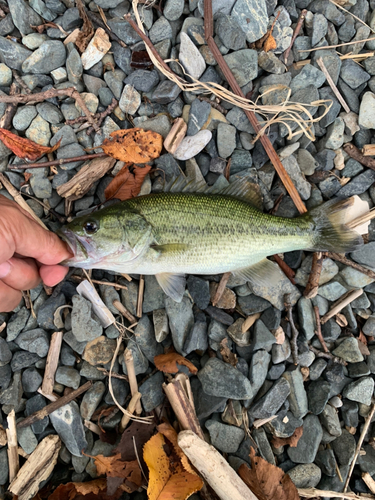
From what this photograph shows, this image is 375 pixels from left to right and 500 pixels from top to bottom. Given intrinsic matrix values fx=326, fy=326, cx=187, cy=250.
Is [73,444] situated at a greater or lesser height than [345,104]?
lesser

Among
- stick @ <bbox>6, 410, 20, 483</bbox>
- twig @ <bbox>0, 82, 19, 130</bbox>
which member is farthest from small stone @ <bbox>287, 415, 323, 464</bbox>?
twig @ <bbox>0, 82, 19, 130</bbox>

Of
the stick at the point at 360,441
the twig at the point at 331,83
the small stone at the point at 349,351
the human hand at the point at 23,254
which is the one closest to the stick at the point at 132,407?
the human hand at the point at 23,254

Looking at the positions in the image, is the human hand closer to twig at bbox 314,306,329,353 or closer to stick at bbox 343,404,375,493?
twig at bbox 314,306,329,353

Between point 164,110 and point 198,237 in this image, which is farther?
point 164,110

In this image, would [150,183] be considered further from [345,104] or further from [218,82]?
[345,104]

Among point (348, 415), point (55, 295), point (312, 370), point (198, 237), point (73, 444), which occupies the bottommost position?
point (73, 444)

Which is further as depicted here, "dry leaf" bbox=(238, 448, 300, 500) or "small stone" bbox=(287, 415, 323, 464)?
"small stone" bbox=(287, 415, 323, 464)

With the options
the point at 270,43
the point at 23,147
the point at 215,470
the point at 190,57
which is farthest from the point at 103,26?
the point at 215,470

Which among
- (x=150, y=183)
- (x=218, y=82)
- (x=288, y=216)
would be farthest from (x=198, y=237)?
(x=218, y=82)
